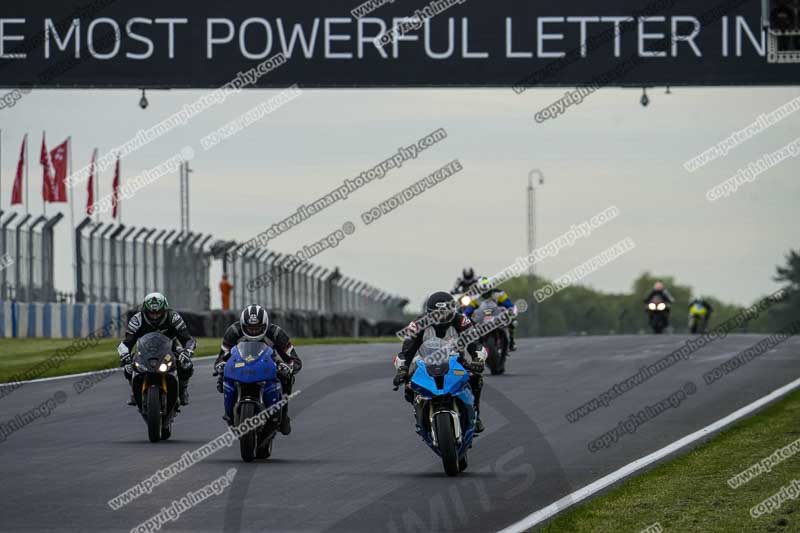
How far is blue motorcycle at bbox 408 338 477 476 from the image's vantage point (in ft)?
41.9

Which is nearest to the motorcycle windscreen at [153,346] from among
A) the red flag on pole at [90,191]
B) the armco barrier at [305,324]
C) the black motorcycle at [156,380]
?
the black motorcycle at [156,380]

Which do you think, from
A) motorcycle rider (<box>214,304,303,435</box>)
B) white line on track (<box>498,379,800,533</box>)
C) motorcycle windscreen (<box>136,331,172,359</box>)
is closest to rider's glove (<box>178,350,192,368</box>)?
motorcycle windscreen (<box>136,331,172,359</box>)

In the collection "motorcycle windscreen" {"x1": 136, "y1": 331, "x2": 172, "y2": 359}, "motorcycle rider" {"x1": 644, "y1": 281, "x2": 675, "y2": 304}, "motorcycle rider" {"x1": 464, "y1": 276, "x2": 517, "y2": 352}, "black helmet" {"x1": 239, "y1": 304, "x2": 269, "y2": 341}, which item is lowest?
"motorcycle windscreen" {"x1": 136, "y1": 331, "x2": 172, "y2": 359}

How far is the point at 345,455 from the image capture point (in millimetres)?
14633

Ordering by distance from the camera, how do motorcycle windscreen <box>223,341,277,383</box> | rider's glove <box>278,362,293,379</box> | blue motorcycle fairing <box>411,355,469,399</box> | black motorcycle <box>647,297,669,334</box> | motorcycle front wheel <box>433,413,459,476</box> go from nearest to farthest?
motorcycle front wheel <box>433,413,459,476</box>
blue motorcycle fairing <box>411,355,469,399</box>
motorcycle windscreen <box>223,341,277,383</box>
rider's glove <box>278,362,293,379</box>
black motorcycle <box>647,297,669,334</box>

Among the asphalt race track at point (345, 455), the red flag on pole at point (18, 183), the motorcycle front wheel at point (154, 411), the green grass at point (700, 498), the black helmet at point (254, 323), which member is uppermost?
the red flag on pole at point (18, 183)

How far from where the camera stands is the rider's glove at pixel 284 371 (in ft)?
46.5

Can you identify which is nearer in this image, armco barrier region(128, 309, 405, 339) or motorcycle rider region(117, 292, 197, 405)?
motorcycle rider region(117, 292, 197, 405)

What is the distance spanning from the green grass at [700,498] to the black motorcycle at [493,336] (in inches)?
301

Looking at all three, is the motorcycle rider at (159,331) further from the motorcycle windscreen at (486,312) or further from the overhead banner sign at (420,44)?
the overhead banner sign at (420,44)

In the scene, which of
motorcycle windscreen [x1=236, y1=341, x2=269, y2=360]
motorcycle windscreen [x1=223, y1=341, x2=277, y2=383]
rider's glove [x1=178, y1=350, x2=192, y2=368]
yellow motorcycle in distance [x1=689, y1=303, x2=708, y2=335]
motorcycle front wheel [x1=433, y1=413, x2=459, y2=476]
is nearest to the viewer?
motorcycle front wheel [x1=433, y1=413, x2=459, y2=476]

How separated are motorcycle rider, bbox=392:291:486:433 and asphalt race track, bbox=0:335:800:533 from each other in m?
0.78

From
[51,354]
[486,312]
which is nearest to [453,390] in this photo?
[486,312]

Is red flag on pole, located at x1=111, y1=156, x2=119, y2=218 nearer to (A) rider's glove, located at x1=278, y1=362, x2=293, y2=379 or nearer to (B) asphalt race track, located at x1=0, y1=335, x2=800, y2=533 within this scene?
(B) asphalt race track, located at x1=0, y1=335, x2=800, y2=533
